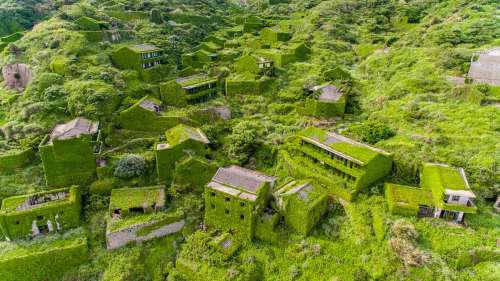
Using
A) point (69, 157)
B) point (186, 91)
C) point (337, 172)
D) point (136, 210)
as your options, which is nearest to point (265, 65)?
point (186, 91)

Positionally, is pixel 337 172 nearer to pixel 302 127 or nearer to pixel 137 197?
pixel 302 127

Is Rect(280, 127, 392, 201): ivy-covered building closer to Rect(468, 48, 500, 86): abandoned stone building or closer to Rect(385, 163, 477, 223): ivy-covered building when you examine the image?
Rect(385, 163, 477, 223): ivy-covered building

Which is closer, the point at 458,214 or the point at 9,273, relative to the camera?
the point at 458,214

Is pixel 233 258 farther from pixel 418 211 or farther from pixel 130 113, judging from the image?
pixel 130 113

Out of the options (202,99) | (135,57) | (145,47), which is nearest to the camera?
(202,99)

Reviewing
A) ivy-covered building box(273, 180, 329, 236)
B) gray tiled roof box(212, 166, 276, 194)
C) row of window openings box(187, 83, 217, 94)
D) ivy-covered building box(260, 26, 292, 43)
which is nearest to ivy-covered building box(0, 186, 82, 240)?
gray tiled roof box(212, 166, 276, 194)

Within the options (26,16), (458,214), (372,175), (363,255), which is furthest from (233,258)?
(26,16)

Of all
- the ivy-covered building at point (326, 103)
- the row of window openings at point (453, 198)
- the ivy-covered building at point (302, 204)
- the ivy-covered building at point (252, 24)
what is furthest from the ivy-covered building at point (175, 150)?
the ivy-covered building at point (252, 24)

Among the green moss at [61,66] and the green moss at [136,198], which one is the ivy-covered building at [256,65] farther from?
the green moss at [136,198]

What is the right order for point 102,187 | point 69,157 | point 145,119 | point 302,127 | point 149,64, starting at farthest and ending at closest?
point 149,64, point 302,127, point 145,119, point 102,187, point 69,157
